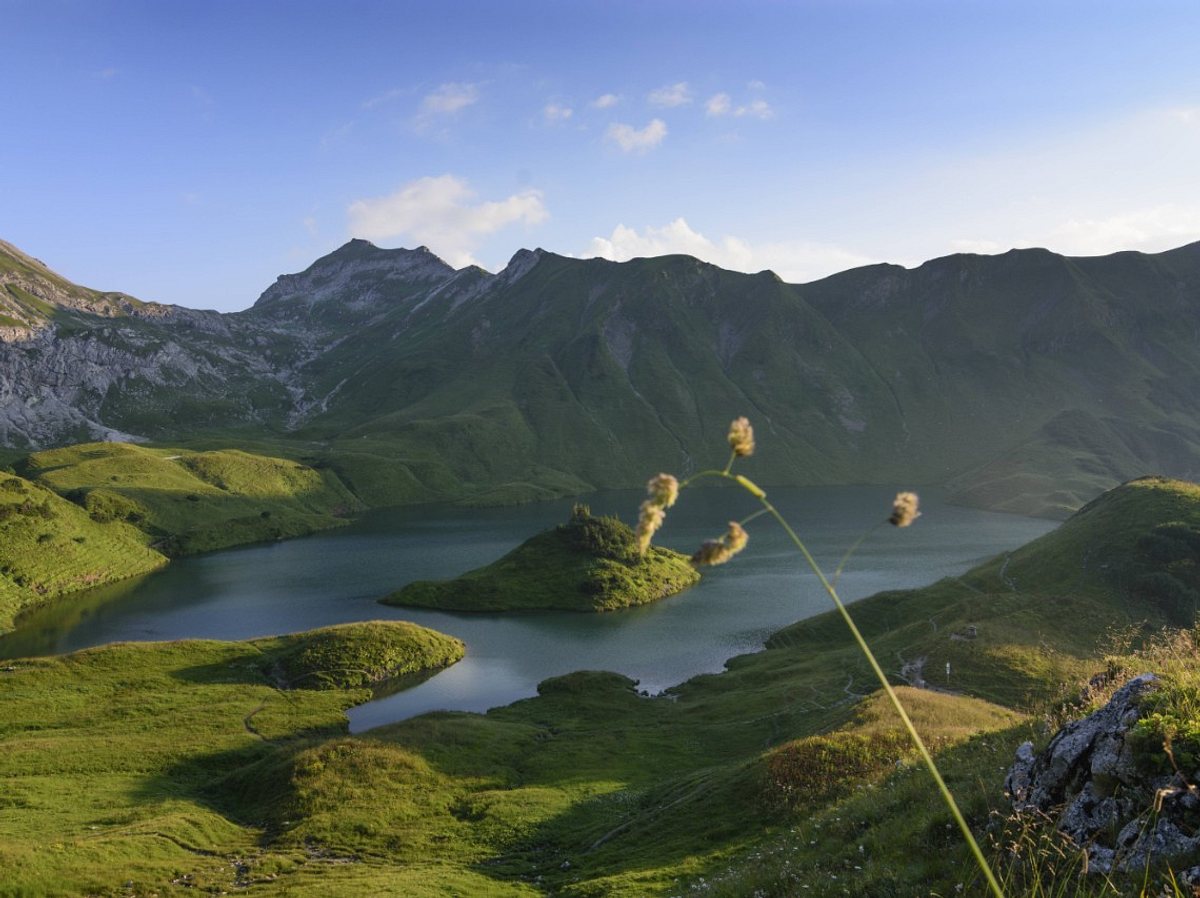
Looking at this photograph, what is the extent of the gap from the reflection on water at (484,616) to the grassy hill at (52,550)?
16.4 feet

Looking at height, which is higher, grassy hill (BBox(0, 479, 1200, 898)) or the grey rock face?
the grey rock face

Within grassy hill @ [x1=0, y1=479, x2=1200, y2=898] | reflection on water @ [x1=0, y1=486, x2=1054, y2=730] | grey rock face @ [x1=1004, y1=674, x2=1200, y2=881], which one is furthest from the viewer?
reflection on water @ [x1=0, y1=486, x2=1054, y2=730]

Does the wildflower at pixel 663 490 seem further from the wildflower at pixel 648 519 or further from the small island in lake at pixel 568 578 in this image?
the small island in lake at pixel 568 578

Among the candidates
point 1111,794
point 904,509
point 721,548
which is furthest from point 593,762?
point 721,548

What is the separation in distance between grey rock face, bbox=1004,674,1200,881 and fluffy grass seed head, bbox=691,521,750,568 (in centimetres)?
873

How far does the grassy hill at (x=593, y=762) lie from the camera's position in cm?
2542

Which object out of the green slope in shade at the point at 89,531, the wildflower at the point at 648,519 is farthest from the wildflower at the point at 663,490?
the green slope in shade at the point at 89,531

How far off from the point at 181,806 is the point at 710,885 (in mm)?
45005

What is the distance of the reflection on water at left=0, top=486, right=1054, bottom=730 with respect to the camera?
3674 inches

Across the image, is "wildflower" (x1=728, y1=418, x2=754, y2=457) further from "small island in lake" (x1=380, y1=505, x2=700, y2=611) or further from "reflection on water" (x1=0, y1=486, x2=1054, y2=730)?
"small island in lake" (x1=380, y1=505, x2=700, y2=611)

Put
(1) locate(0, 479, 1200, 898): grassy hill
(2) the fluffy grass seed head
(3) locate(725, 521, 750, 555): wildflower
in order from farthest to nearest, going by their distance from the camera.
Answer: (1) locate(0, 479, 1200, 898): grassy hill
(3) locate(725, 521, 750, 555): wildflower
(2) the fluffy grass seed head

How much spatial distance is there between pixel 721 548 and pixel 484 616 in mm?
119980

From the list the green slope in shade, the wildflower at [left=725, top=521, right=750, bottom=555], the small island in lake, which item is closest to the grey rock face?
the wildflower at [left=725, top=521, right=750, bottom=555]

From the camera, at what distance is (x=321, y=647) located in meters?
92.8
